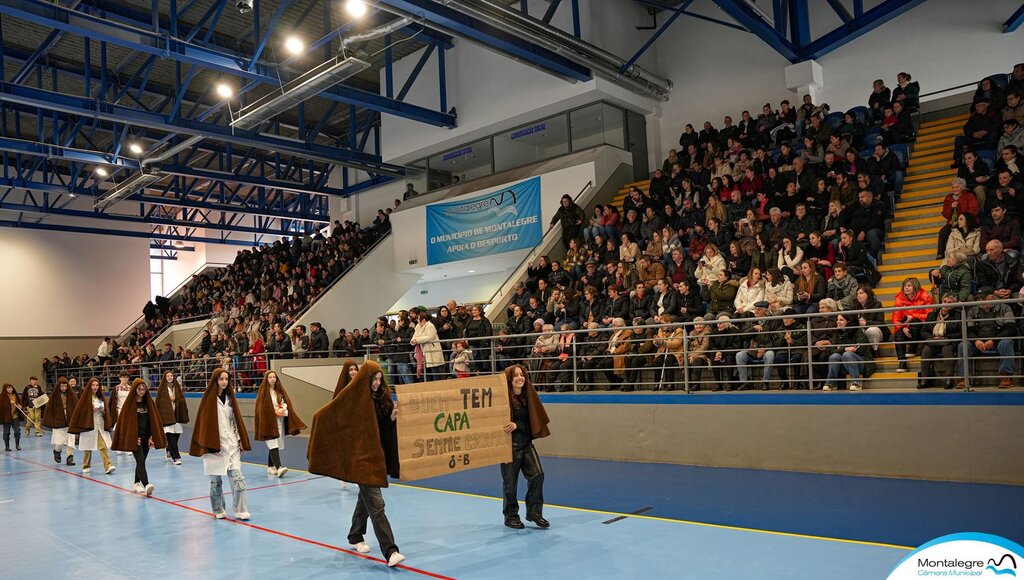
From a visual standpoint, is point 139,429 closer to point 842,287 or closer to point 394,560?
point 394,560

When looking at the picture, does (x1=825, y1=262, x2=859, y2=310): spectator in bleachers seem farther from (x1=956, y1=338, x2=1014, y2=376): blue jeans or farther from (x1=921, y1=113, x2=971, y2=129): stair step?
(x1=921, y1=113, x2=971, y2=129): stair step

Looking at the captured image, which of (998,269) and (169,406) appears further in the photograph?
(169,406)

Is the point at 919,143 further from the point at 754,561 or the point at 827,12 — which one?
the point at 754,561

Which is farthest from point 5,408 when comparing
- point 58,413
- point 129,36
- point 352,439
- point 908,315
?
point 908,315

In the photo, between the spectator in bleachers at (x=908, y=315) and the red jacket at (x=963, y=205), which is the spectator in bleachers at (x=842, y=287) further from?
the red jacket at (x=963, y=205)

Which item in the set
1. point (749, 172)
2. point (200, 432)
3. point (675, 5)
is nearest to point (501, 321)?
point (749, 172)

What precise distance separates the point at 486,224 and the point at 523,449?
14.5m

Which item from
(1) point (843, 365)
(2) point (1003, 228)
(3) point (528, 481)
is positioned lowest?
(3) point (528, 481)

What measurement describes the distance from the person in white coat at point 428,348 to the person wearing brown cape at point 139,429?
4.76 metres

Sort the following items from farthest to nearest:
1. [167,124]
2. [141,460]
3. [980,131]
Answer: [167,124]
[980,131]
[141,460]

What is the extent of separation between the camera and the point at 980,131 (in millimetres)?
13219

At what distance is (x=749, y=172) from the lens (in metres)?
15.6

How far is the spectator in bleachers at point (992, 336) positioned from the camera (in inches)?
351

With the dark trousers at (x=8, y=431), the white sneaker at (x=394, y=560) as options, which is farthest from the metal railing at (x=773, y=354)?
the dark trousers at (x=8, y=431)
